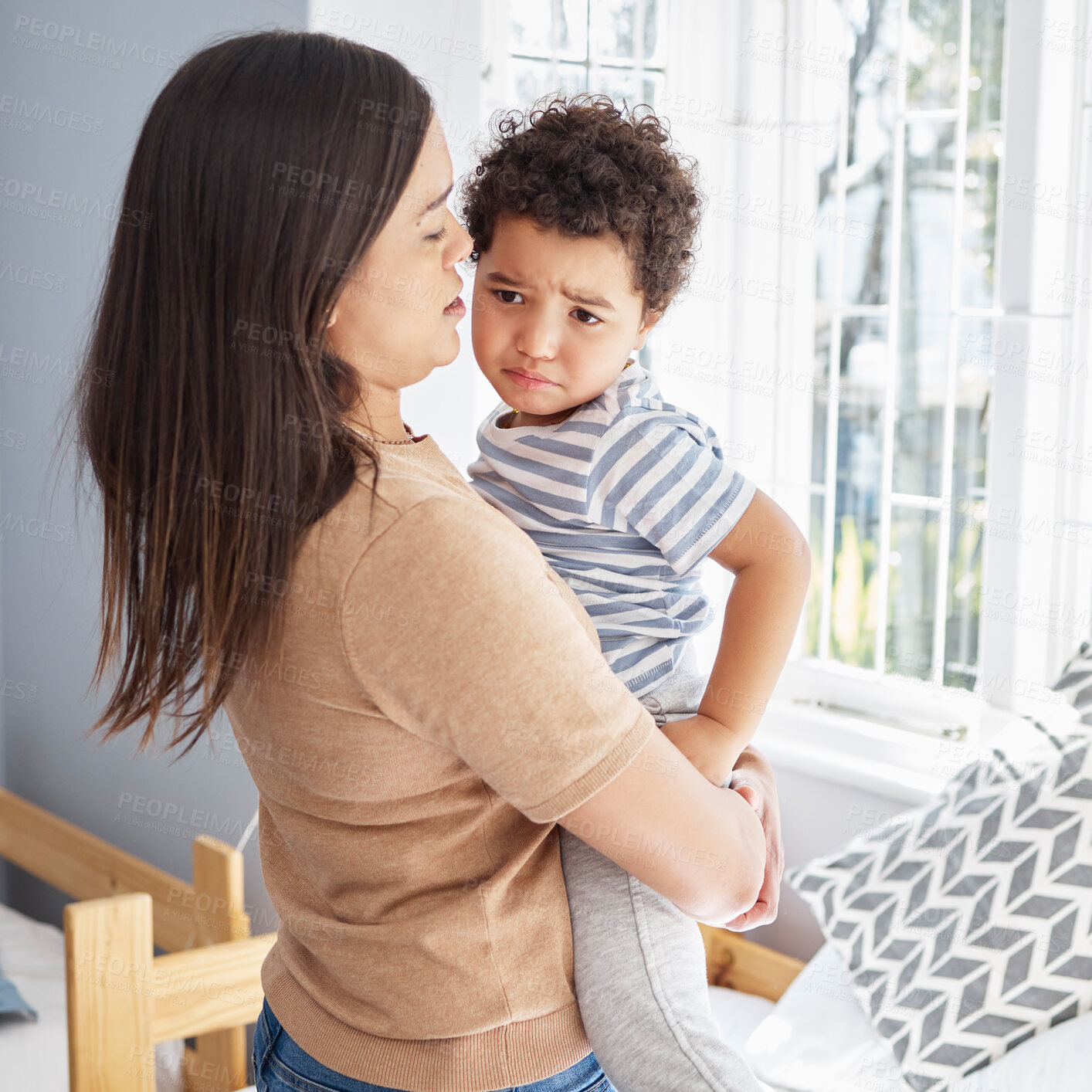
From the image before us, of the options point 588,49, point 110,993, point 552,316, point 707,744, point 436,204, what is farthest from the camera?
point 588,49

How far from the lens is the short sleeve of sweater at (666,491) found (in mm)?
999

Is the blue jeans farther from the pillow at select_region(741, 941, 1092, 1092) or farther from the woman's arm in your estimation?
the pillow at select_region(741, 941, 1092, 1092)

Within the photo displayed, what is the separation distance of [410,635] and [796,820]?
173cm

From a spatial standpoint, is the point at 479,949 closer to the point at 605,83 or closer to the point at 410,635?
the point at 410,635

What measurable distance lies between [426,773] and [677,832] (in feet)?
0.56

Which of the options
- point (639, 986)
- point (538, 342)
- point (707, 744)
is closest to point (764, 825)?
point (707, 744)

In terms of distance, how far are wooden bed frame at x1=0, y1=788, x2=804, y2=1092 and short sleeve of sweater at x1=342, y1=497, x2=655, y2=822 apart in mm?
984

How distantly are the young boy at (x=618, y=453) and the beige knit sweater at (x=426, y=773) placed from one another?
0.67 feet

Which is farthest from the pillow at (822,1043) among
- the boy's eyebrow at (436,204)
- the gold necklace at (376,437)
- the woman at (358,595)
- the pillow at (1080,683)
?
the boy's eyebrow at (436,204)

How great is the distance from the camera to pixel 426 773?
2.37 feet

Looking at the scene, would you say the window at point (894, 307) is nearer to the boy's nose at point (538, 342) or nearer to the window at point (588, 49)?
A: the window at point (588, 49)

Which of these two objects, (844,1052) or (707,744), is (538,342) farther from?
(844,1052)

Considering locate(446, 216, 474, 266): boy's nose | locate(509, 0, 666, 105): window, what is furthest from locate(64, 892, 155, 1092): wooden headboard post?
locate(509, 0, 666, 105): window

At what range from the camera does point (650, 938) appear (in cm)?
85
